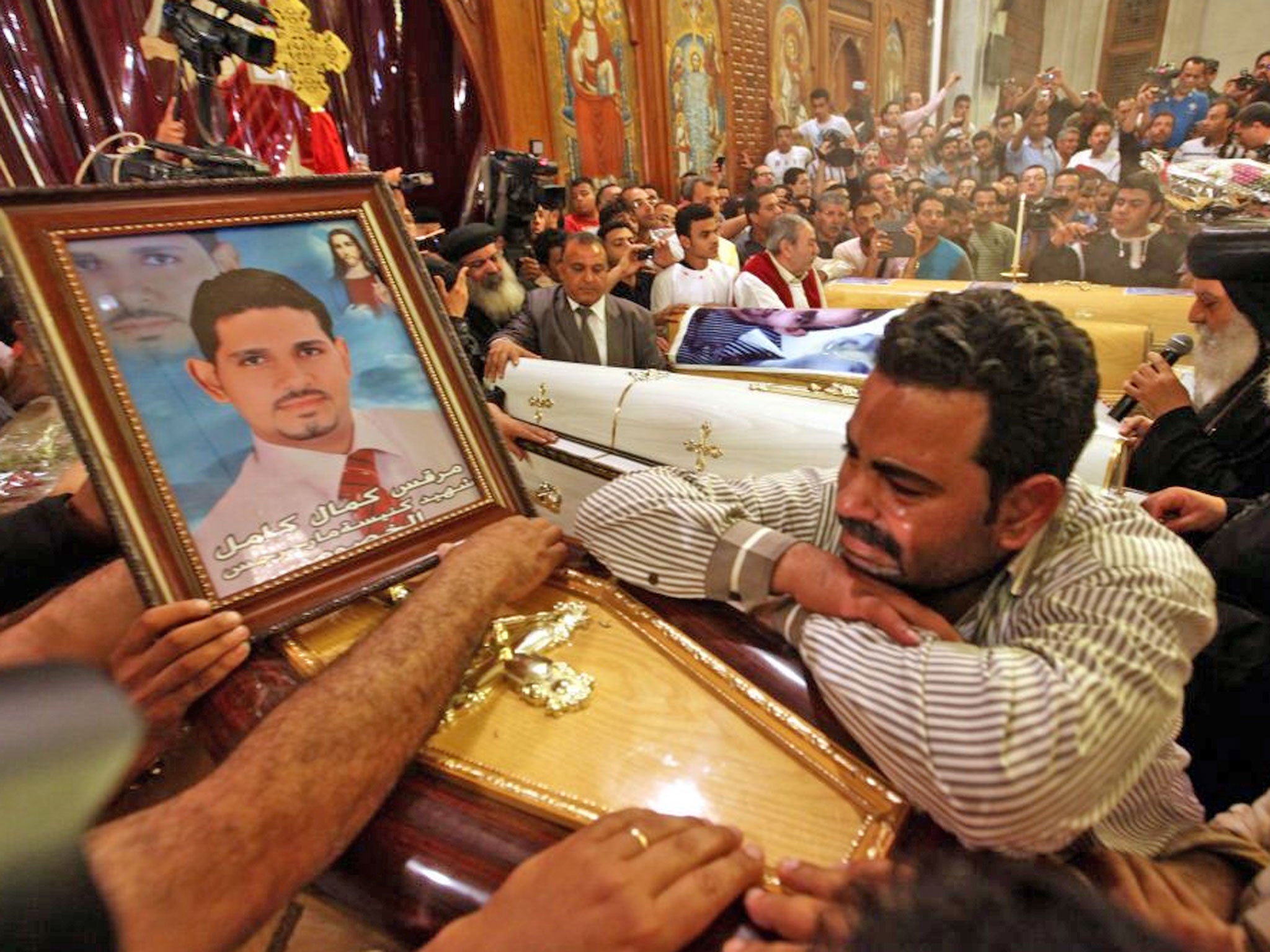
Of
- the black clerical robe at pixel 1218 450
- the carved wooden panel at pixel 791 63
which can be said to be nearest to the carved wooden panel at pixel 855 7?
the carved wooden panel at pixel 791 63

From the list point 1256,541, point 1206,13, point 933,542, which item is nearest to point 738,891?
point 933,542

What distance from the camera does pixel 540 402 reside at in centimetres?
232

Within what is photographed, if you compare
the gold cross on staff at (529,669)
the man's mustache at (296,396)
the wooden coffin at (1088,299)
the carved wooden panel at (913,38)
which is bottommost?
the wooden coffin at (1088,299)

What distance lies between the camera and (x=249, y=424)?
3.71ft

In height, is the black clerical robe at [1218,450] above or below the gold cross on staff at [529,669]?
below

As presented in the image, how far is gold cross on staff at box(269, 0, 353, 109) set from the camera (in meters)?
4.57

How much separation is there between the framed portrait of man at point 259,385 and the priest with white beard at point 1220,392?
194 centimetres

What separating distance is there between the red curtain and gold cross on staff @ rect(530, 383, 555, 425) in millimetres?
4016

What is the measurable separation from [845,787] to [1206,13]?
1732cm

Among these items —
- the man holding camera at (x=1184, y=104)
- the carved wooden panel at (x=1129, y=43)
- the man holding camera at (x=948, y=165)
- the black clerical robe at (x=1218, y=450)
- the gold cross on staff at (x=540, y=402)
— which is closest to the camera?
the black clerical robe at (x=1218, y=450)

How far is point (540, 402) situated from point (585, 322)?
3.39 ft

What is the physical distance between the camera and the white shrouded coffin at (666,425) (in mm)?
1809

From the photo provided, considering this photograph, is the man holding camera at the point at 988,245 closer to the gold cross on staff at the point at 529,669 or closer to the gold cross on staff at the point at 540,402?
the gold cross on staff at the point at 540,402

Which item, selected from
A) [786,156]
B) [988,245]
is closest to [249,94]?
[988,245]
